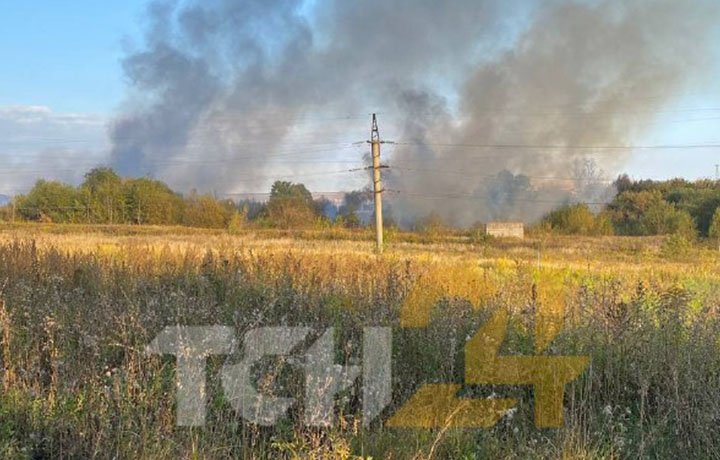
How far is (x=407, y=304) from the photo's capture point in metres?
5.38

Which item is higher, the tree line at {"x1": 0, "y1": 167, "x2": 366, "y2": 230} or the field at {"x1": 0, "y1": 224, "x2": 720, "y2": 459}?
the tree line at {"x1": 0, "y1": 167, "x2": 366, "y2": 230}

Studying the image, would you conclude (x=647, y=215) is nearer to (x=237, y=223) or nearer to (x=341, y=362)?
(x=237, y=223)

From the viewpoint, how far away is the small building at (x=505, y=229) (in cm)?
4978

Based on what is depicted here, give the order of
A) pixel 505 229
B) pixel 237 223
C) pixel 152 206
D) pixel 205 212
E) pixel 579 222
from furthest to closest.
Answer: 1. pixel 152 206
2. pixel 205 212
3. pixel 579 222
4. pixel 237 223
5. pixel 505 229

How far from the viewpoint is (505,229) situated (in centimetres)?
5241

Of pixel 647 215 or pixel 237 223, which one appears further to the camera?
pixel 647 215

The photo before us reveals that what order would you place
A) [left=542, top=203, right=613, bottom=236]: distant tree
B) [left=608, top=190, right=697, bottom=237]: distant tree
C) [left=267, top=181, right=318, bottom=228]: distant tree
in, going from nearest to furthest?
[left=608, top=190, right=697, bottom=237]: distant tree < [left=267, top=181, right=318, bottom=228]: distant tree < [left=542, top=203, right=613, bottom=236]: distant tree

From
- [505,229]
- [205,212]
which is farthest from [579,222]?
[205,212]

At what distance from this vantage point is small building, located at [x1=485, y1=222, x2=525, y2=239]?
1960 inches

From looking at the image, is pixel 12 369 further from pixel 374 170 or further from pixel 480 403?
pixel 374 170

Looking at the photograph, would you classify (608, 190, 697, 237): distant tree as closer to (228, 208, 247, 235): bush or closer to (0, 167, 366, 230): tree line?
(0, 167, 366, 230): tree line

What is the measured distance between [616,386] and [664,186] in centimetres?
8592

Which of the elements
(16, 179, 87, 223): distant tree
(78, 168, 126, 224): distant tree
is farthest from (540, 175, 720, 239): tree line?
(16, 179, 87, 223): distant tree

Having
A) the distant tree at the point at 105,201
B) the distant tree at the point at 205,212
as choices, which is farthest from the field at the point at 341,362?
the distant tree at the point at 105,201
